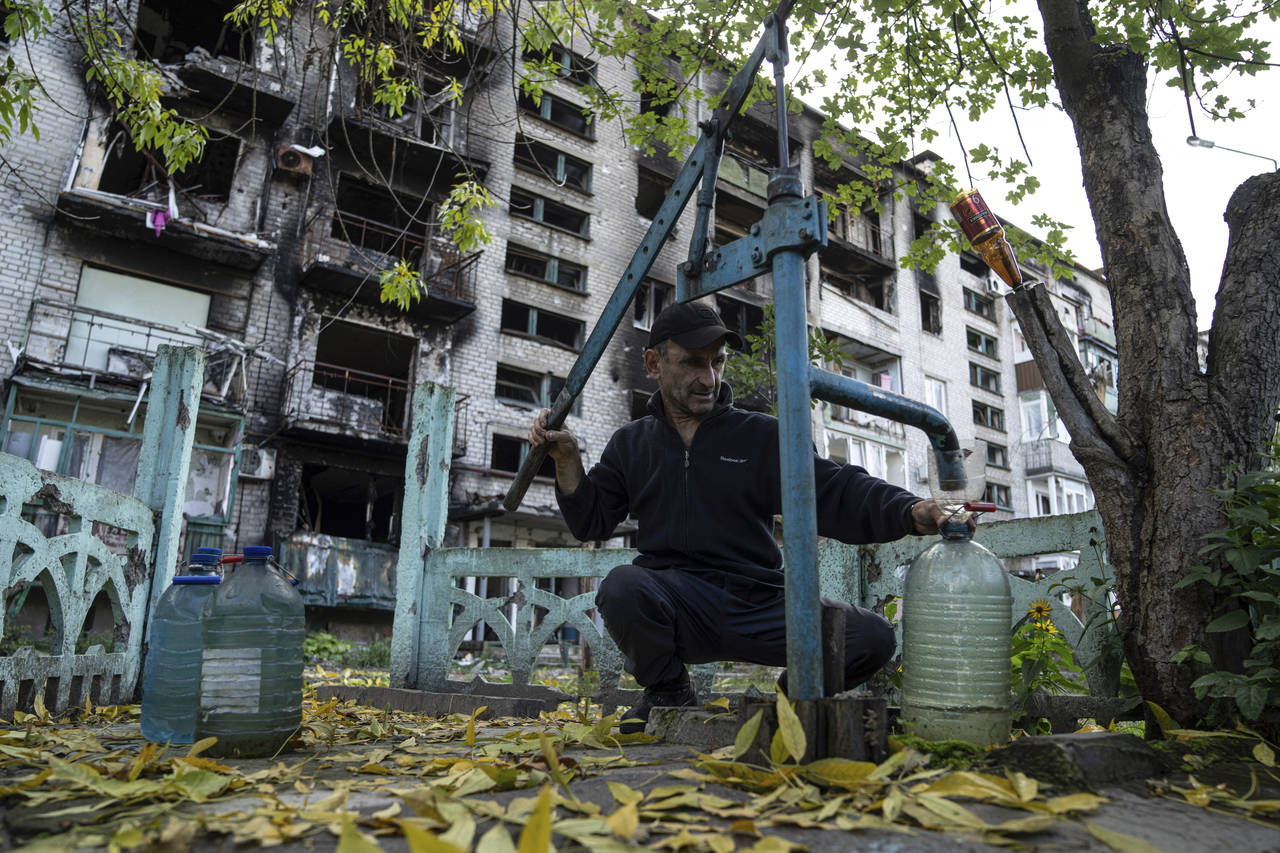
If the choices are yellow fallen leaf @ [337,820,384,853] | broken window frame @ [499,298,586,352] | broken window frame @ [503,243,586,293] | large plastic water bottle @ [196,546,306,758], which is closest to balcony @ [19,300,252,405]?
broken window frame @ [499,298,586,352]

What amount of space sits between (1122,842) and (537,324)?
20409mm

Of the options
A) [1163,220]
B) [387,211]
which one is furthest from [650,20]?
[387,211]

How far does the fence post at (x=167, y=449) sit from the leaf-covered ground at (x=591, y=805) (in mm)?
1936

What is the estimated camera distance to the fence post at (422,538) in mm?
4238

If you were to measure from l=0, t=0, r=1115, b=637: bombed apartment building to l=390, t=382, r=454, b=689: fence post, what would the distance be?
6.68 metres

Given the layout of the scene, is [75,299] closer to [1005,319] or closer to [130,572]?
[130,572]

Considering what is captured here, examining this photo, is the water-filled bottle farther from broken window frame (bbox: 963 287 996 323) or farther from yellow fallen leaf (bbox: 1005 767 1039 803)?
broken window frame (bbox: 963 287 996 323)

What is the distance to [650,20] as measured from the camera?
16.7 ft

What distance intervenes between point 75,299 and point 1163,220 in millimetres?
16923

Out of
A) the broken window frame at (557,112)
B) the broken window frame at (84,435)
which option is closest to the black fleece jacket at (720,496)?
the broken window frame at (84,435)

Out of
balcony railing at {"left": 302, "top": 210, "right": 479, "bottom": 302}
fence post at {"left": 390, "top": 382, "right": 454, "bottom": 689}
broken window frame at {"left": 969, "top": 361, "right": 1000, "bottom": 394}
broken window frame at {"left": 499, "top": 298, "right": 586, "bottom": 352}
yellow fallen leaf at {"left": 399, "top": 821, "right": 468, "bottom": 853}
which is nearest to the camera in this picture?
yellow fallen leaf at {"left": 399, "top": 821, "right": 468, "bottom": 853}

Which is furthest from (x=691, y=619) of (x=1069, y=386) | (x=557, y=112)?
(x=557, y=112)

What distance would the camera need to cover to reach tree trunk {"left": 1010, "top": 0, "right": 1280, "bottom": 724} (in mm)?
2268

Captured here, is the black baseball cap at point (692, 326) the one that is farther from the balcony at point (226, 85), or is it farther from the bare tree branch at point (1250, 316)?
the balcony at point (226, 85)
